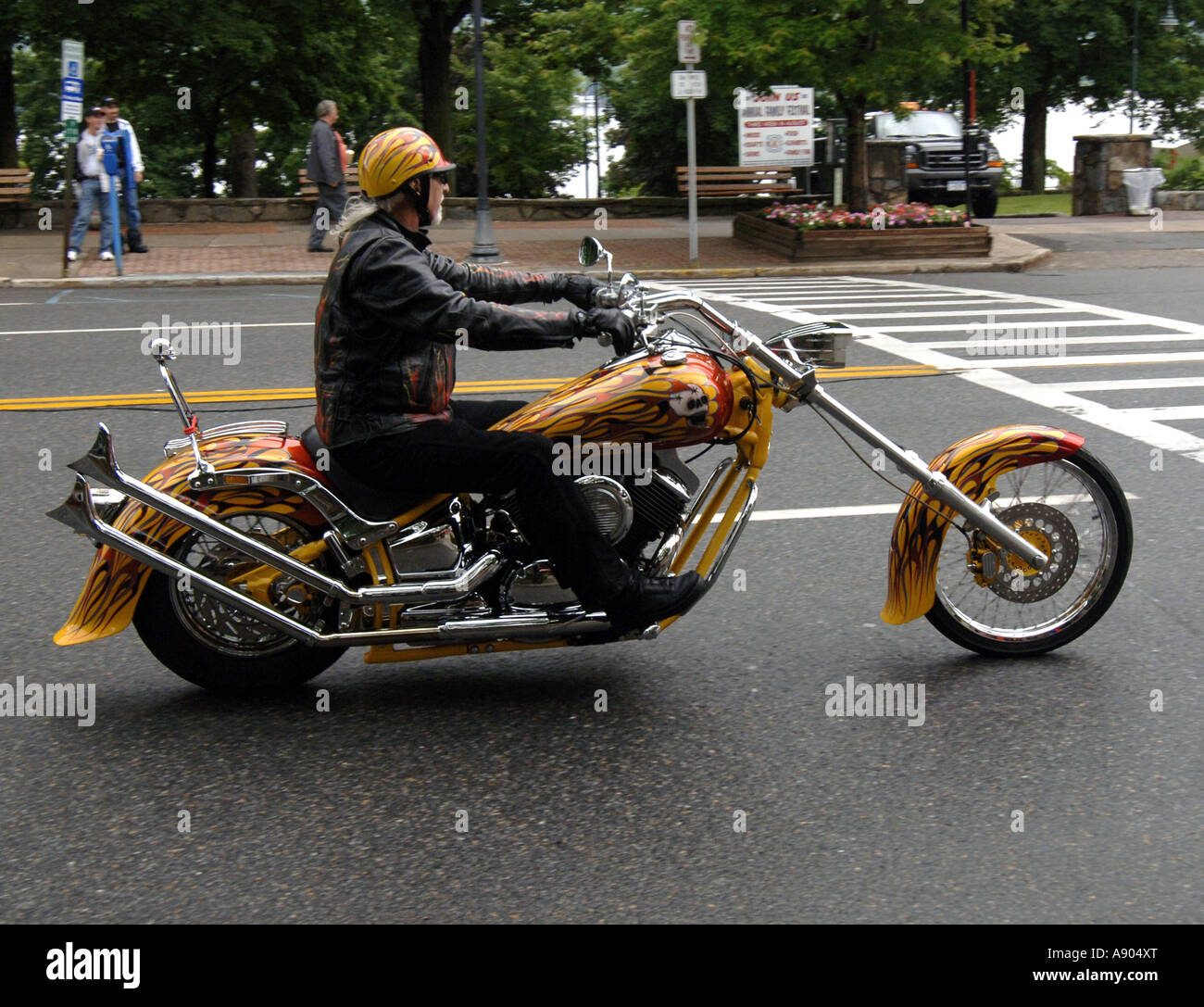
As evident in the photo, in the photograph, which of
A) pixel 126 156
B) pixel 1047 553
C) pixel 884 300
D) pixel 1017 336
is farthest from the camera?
pixel 126 156

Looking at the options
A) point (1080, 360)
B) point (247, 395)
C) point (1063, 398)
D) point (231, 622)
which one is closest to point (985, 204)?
point (1080, 360)

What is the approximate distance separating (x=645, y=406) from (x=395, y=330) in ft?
2.50

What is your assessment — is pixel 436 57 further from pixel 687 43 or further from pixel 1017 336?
pixel 1017 336

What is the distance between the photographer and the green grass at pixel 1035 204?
3178 centimetres

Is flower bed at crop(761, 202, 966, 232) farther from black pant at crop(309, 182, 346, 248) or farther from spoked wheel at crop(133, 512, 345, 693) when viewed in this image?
spoked wheel at crop(133, 512, 345, 693)

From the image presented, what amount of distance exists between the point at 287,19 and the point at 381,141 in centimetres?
2607

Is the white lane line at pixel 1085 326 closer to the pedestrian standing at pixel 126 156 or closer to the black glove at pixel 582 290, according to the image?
the black glove at pixel 582 290

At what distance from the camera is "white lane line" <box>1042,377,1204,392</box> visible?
32.5 ft

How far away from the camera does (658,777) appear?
4188 mm

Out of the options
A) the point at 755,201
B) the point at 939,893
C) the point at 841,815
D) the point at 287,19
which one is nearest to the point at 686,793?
the point at 841,815

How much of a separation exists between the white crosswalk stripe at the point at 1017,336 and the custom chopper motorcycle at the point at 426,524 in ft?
13.4

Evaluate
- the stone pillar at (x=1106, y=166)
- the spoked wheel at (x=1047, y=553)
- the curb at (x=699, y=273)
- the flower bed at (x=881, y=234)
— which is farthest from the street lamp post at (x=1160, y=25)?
the spoked wheel at (x=1047, y=553)

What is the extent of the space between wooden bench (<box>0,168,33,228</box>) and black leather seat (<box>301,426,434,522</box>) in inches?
862
